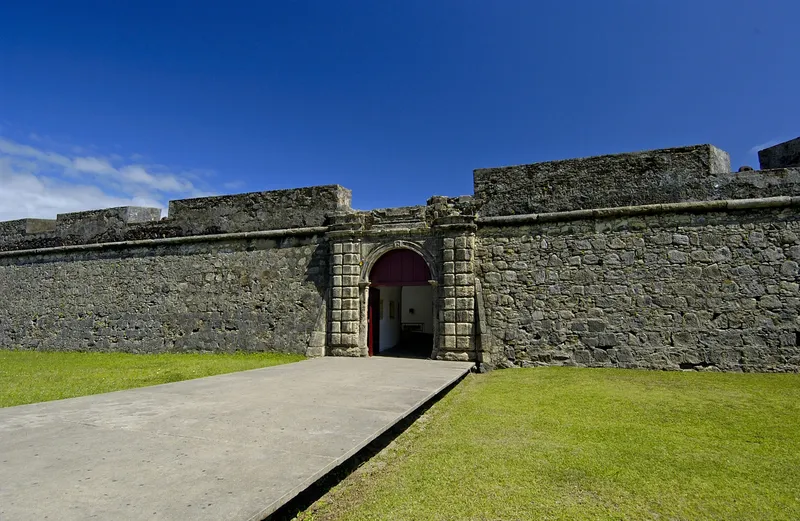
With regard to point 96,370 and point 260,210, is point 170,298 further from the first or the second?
point 96,370

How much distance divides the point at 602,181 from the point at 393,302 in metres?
5.85

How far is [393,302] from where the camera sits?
466 inches

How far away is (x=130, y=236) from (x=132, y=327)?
7.71 feet

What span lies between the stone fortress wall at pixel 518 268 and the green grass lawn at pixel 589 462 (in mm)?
2055

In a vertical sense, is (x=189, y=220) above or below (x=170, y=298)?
above

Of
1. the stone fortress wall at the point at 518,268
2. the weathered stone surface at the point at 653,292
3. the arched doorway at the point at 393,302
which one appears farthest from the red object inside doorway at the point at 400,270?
the weathered stone surface at the point at 653,292

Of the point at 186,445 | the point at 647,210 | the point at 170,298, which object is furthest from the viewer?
the point at 170,298

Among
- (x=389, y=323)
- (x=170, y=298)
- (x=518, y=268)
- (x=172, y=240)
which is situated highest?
(x=172, y=240)

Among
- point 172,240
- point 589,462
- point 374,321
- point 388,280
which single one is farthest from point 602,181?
point 172,240

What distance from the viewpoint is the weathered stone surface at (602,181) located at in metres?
7.72

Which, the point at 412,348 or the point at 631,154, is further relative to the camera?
the point at 412,348

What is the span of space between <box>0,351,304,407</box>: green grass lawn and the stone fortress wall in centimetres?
79

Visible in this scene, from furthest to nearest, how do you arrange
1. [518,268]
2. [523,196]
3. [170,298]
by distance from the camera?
1. [170,298]
2. [523,196]
3. [518,268]

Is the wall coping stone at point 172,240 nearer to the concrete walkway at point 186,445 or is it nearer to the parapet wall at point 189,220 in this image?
the parapet wall at point 189,220
